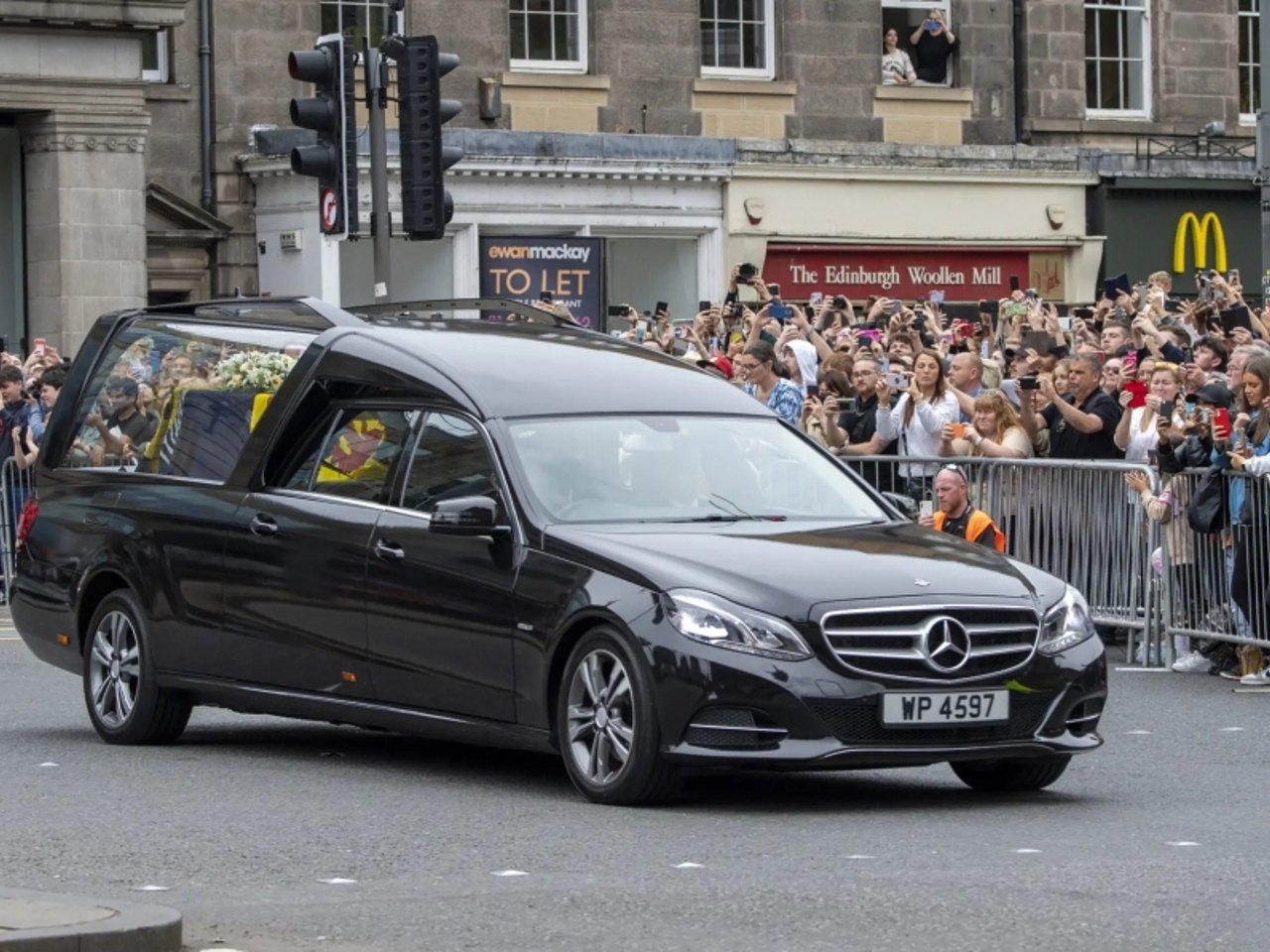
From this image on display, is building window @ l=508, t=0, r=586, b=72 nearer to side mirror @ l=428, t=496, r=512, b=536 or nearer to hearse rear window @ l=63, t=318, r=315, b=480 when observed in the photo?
hearse rear window @ l=63, t=318, r=315, b=480

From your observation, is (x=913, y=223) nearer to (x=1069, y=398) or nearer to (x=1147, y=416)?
(x=1069, y=398)

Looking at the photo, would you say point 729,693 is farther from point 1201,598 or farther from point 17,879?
point 1201,598

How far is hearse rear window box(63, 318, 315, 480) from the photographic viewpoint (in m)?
12.8

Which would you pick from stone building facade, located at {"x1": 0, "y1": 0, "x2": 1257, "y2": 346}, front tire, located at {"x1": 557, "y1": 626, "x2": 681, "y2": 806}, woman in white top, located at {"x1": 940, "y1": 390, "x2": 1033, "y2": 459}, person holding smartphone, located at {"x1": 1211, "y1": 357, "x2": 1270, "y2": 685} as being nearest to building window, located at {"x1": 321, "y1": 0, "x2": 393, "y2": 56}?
stone building facade, located at {"x1": 0, "y1": 0, "x2": 1257, "y2": 346}

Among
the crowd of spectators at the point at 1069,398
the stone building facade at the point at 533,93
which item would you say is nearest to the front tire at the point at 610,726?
the crowd of spectators at the point at 1069,398

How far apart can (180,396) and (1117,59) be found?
90.8 ft

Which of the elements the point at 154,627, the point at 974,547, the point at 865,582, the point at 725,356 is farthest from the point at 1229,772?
the point at 725,356

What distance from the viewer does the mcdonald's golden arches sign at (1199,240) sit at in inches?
1508

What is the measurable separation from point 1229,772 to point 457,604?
11.0 feet

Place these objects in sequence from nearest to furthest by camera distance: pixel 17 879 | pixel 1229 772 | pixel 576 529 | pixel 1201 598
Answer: pixel 17 879
pixel 576 529
pixel 1229 772
pixel 1201 598

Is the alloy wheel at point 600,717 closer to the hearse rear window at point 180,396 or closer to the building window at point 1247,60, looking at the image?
the hearse rear window at point 180,396

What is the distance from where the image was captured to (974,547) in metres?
11.3

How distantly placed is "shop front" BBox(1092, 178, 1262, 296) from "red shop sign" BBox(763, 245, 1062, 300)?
95 cm

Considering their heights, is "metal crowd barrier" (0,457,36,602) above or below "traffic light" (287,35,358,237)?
below
